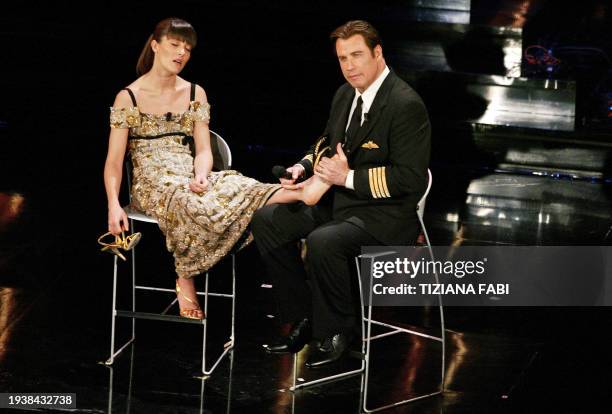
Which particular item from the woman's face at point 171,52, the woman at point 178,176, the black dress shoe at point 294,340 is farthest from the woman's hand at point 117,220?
the black dress shoe at point 294,340

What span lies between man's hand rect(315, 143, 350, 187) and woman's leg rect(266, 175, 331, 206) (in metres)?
0.05

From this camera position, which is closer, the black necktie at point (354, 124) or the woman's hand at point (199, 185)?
the black necktie at point (354, 124)

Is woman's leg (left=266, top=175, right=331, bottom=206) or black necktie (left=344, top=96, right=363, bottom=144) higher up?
black necktie (left=344, top=96, right=363, bottom=144)

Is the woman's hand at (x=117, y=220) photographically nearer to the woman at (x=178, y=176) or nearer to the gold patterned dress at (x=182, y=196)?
the woman at (x=178, y=176)

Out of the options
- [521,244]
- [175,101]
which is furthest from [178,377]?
[521,244]

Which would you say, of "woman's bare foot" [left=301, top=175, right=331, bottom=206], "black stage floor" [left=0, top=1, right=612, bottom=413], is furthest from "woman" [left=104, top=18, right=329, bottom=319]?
"black stage floor" [left=0, top=1, right=612, bottom=413]

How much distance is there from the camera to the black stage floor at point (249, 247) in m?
3.93

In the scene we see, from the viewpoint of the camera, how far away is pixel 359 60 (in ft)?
12.5

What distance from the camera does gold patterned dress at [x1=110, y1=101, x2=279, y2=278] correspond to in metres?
4.00

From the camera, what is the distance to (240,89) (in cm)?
845

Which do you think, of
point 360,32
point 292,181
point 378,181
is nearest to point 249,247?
point 292,181

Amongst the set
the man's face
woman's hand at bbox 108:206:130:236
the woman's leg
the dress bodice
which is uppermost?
the man's face

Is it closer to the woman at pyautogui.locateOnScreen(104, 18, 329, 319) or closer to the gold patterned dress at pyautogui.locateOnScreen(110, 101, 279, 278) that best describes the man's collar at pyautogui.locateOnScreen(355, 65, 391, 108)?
the woman at pyautogui.locateOnScreen(104, 18, 329, 319)

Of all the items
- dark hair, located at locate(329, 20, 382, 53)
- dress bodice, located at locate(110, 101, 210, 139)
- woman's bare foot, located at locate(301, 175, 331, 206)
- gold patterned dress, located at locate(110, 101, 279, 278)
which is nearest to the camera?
dark hair, located at locate(329, 20, 382, 53)
